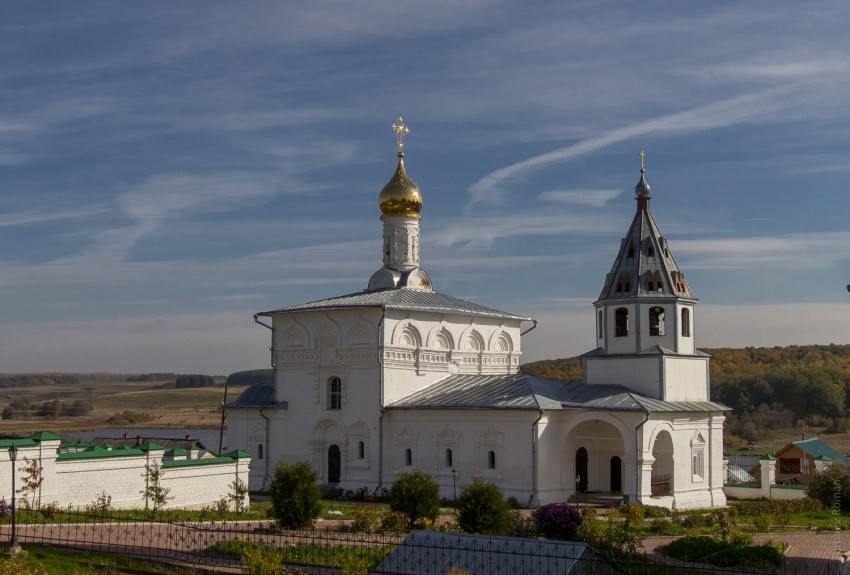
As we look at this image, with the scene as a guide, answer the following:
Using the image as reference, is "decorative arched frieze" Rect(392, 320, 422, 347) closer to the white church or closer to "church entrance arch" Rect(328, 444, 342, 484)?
the white church

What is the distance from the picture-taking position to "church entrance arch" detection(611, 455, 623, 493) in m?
25.0

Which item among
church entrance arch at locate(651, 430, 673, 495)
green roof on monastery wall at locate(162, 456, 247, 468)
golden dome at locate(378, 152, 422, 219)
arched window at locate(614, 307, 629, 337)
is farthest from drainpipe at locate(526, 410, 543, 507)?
golden dome at locate(378, 152, 422, 219)

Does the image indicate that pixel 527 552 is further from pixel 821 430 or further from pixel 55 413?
pixel 55 413

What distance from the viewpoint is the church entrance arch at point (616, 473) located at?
2495 cm

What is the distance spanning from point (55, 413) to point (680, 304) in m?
77.5

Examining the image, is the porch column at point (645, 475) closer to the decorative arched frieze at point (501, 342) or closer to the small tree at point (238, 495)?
the decorative arched frieze at point (501, 342)

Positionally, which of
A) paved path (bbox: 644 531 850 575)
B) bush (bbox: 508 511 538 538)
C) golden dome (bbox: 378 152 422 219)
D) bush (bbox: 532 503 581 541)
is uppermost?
golden dome (bbox: 378 152 422 219)

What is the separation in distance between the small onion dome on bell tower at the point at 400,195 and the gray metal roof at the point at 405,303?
2.45 metres

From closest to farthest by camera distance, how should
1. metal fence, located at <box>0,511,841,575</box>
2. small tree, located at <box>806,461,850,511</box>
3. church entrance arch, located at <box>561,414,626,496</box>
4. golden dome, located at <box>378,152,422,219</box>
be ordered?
1. metal fence, located at <box>0,511,841,575</box>
2. small tree, located at <box>806,461,850,511</box>
3. church entrance arch, located at <box>561,414,626,496</box>
4. golden dome, located at <box>378,152,422,219</box>

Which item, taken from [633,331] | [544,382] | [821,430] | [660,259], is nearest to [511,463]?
[544,382]

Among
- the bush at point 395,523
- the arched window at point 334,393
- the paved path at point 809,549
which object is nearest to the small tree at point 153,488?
the bush at point 395,523

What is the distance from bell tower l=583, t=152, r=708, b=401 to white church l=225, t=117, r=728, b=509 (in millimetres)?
34

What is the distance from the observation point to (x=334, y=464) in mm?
27172

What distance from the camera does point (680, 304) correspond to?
2441 cm
